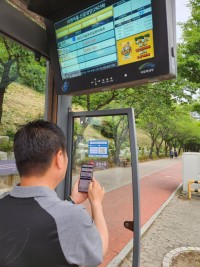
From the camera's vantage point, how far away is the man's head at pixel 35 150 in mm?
1438

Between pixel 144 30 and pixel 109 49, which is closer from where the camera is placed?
pixel 144 30

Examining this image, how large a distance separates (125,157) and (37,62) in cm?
154

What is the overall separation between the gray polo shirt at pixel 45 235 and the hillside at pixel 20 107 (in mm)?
1621

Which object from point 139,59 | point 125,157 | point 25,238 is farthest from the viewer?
point 125,157

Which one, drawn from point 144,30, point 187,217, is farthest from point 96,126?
point 187,217

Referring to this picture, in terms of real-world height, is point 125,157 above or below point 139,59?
below

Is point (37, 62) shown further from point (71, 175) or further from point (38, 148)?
point (38, 148)

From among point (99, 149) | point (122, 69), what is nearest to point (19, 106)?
point (99, 149)

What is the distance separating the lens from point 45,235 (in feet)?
4.06

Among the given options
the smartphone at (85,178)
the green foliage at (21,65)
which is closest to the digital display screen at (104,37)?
the green foliage at (21,65)

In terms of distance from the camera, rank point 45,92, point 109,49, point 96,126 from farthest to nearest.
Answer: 1. point 45,92
2. point 96,126
3. point 109,49

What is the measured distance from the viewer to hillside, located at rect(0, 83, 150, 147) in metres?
2.93

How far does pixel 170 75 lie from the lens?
191cm

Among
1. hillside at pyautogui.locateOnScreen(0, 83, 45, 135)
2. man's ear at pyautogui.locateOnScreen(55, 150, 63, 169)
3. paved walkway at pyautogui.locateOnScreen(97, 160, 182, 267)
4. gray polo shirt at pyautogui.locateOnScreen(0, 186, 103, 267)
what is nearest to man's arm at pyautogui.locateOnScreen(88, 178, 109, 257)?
gray polo shirt at pyautogui.locateOnScreen(0, 186, 103, 267)
